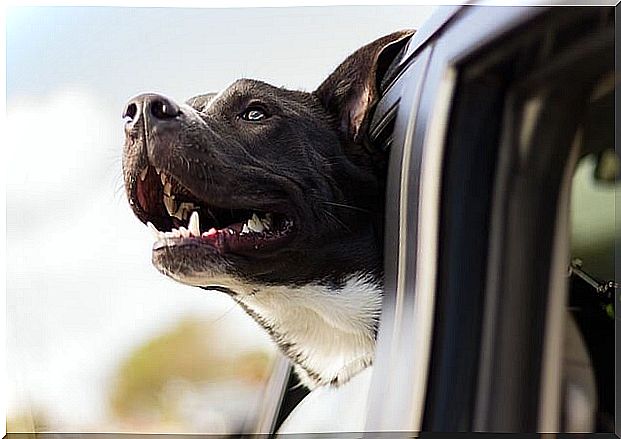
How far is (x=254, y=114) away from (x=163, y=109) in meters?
0.18

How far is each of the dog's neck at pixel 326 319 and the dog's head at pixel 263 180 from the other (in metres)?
0.03

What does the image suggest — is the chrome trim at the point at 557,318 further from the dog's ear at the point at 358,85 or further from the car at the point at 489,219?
the dog's ear at the point at 358,85

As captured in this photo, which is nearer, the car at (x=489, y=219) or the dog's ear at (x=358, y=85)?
the car at (x=489, y=219)

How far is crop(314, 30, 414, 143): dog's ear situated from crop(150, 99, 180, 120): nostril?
0.28 m

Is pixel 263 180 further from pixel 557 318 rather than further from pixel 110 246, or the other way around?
pixel 557 318

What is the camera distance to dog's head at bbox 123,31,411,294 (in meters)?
2.00

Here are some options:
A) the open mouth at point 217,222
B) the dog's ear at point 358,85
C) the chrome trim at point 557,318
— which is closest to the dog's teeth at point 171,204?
the open mouth at point 217,222

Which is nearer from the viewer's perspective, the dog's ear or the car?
the car

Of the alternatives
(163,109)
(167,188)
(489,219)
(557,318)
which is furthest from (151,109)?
(557,318)

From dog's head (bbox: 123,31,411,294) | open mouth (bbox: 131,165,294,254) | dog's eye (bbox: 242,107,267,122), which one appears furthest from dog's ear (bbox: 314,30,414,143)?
open mouth (bbox: 131,165,294,254)

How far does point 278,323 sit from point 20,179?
59 cm

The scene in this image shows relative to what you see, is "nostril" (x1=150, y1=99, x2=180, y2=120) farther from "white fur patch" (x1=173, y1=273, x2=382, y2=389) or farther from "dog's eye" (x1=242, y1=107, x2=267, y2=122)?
"white fur patch" (x1=173, y1=273, x2=382, y2=389)

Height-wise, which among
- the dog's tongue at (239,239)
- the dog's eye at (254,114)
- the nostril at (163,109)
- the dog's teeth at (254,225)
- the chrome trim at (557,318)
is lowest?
the chrome trim at (557,318)

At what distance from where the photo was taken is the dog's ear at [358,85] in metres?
2.05
